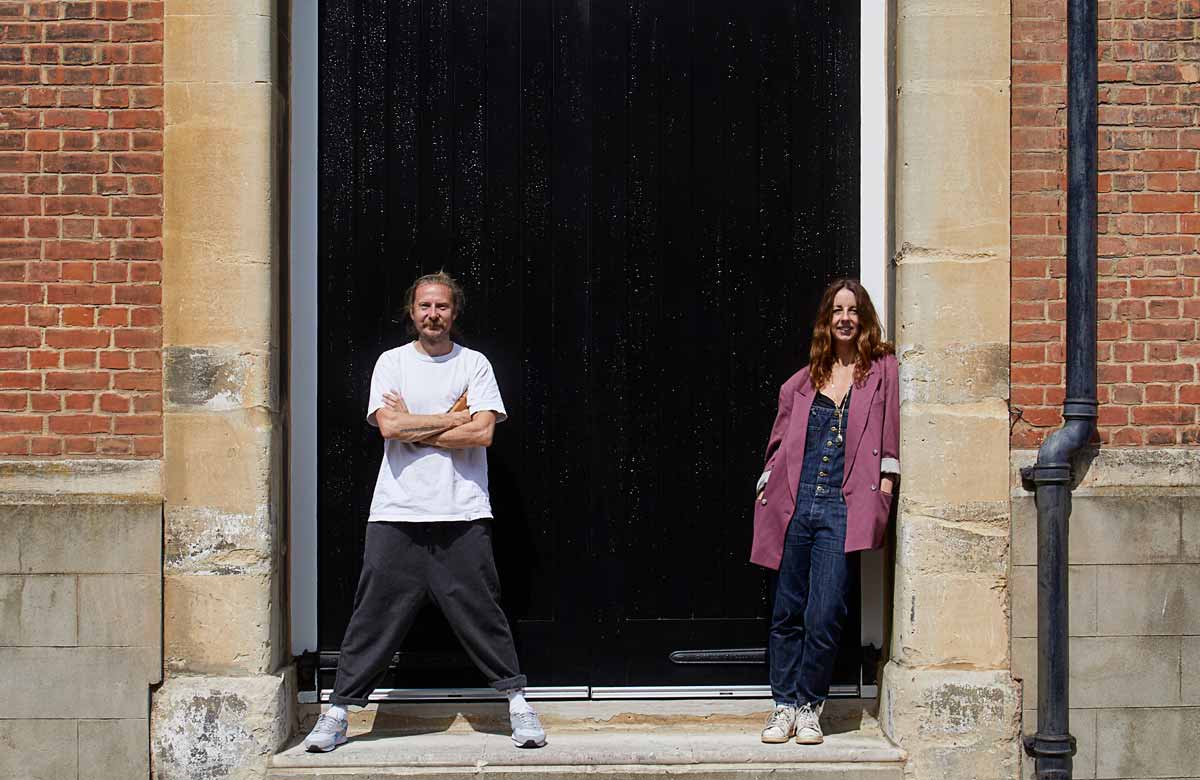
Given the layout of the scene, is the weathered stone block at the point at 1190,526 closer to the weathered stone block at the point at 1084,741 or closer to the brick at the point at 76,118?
the weathered stone block at the point at 1084,741

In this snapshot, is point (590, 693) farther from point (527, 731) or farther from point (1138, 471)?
point (1138, 471)

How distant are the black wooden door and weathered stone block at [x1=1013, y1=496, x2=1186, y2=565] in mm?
1346

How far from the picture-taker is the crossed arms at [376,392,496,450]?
520 centimetres

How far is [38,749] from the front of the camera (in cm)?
516

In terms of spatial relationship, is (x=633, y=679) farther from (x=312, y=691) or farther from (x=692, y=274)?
(x=692, y=274)

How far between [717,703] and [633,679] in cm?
37

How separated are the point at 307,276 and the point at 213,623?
1.50 m

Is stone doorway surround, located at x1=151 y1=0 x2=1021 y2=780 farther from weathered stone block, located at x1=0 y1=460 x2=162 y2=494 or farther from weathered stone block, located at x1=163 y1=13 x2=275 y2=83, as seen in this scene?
weathered stone block, located at x1=0 y1=460 x2=162 y2=494

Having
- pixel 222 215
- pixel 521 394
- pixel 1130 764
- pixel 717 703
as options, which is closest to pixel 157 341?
pixel 222 215

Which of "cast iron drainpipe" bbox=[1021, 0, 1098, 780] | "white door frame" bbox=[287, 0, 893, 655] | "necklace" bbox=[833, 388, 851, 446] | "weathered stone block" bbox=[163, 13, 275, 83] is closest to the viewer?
"cast iron drainpipe" bbox=[1021, 0, 1098, 780]

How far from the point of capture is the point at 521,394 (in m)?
5.78

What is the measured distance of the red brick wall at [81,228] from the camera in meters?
5.27

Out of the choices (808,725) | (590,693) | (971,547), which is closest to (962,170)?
(971,547)

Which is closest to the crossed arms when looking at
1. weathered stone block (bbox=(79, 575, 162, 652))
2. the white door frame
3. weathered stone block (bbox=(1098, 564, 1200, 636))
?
the white door frame
